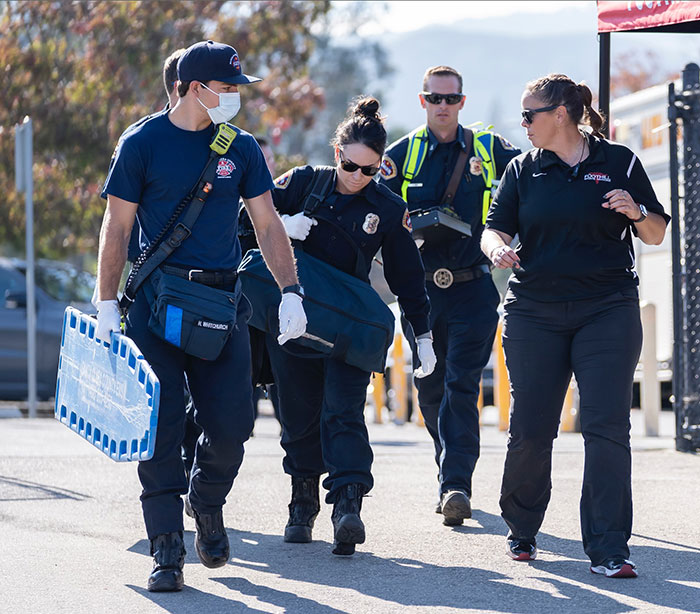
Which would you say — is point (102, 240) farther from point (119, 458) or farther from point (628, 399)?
point (628, 399)

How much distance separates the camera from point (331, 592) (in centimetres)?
531

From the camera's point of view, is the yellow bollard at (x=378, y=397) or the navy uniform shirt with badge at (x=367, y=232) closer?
the navy uniform shirt with badge at (x=367, y=232)

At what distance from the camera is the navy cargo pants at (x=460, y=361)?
7.13 meters

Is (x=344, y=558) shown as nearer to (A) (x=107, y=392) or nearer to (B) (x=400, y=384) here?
(A) (x=107, y=392)

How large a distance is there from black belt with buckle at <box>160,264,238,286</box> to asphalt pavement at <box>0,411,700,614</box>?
3.88 ft

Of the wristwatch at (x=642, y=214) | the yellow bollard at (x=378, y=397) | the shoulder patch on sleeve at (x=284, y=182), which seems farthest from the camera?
the yellow bollard at (x=378, y=397)

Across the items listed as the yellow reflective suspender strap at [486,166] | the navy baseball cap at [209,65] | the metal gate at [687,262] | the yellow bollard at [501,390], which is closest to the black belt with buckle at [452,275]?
the yellow reflective suspender strap at [486,166]

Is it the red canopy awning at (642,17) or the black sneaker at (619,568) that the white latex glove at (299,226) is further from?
the red canopy awning at (642,17)

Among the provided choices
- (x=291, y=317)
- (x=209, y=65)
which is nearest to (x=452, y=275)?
(x=291, y=317)

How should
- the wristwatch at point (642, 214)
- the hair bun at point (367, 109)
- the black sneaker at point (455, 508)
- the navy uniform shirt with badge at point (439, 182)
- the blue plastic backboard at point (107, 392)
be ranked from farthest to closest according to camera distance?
1. the navy uniform shirt with badge at point (439, 182)
2. the black sneaker at point (455, 508)
3. the hair bun at point (367, 109)
4. the wristwatch at point (642, 214)
5. the blue plastic backboard at point (107, 392)

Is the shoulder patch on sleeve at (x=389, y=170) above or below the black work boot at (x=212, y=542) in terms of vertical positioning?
above

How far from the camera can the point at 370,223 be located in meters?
6.25

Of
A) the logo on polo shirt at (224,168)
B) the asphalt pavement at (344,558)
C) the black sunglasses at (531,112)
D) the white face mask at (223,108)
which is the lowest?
the asphalt pavement at (344,558)

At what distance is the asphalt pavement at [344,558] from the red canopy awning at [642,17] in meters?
2.75
